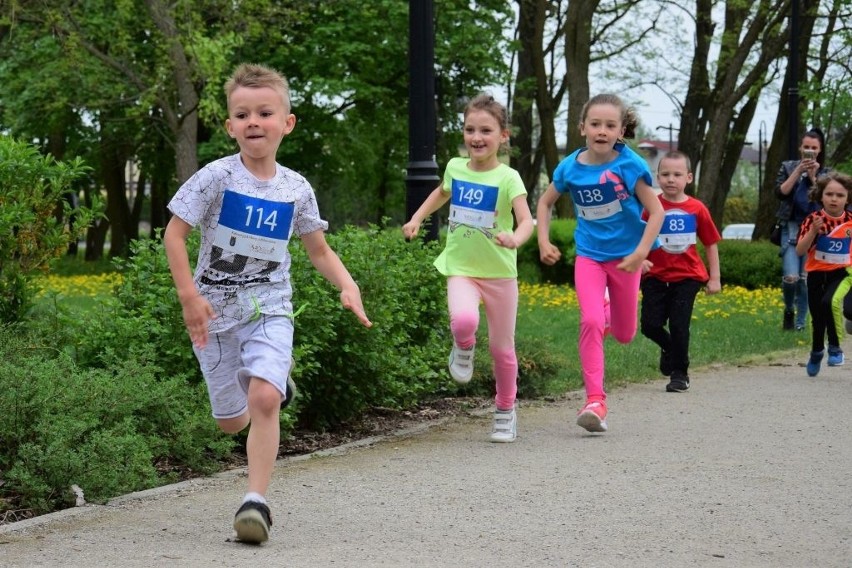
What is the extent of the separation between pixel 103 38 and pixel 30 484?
2659cm

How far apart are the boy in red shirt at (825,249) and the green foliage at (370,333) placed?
3.77 m

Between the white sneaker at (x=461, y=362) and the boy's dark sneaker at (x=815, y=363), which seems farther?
the boy's dark sneaker at (x=815, y=363)

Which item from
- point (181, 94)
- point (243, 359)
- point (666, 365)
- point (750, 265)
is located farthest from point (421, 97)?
point (181, 94)

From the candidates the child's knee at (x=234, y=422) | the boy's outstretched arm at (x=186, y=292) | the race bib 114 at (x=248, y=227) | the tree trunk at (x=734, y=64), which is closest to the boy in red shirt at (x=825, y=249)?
the child's knee at (x=234, y=422)

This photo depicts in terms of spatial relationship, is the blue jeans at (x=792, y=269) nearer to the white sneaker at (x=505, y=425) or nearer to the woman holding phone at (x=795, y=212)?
the woman holding phone at (x=795, y=212)

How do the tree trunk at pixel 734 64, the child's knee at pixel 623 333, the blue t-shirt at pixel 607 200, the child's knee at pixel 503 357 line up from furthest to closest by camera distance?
1. the tree trunk at pixel 734 64
2. the child's knee at pixel 623 333
3. the blue t-shirt at pixel 607 200
4. the child's knee at pixel 503 357

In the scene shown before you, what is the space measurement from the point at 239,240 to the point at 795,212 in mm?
A: 10143

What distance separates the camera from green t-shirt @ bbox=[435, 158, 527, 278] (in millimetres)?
7656

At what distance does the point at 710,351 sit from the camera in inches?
506

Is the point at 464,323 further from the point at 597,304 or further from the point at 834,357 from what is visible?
the point at 834,357

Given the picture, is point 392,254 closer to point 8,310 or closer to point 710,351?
point 8,310

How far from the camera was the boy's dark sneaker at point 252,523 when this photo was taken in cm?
491

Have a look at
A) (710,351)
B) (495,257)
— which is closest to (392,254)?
(495,257)

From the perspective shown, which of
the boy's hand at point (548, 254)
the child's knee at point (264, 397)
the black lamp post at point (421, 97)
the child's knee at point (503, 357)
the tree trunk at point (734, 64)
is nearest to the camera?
the child's knee at point (264, 397)
